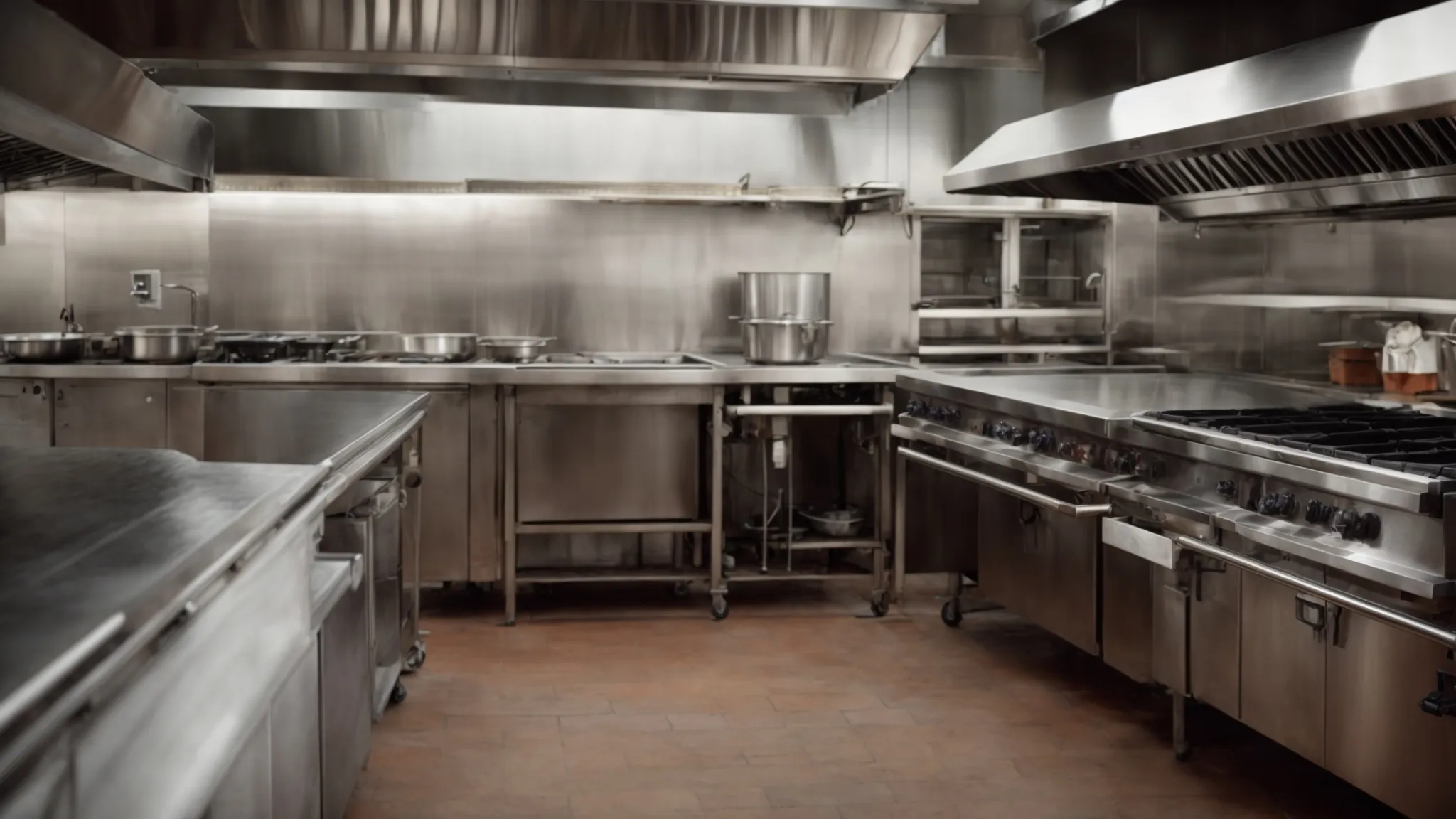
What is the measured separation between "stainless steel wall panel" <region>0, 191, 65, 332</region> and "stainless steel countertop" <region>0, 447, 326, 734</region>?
11.6 ft

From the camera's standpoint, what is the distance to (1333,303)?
4.59 m

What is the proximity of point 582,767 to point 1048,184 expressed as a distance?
2335 mm

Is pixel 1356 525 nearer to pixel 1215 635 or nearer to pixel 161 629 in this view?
pixel 1215 635

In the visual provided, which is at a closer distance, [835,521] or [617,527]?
[617,527]

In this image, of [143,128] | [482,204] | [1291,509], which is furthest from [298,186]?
[1291,509]

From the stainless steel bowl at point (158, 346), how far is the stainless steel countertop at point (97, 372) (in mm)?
76

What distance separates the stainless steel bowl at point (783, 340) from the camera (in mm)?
5215

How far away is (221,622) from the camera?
172cm

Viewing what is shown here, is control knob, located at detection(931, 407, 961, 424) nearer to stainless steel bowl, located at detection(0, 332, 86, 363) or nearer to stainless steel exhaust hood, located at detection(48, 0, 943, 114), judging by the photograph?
stainless steel exhaust hood, located at detection(48, 0, 943, 114)

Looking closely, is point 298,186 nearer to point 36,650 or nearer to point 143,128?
point 143,128

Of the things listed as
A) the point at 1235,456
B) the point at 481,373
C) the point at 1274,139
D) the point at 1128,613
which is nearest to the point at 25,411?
the point at 481,373

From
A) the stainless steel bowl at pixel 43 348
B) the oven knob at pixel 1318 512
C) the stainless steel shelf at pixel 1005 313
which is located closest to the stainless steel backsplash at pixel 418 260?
the stainless steel shelf at pixel 1005 313

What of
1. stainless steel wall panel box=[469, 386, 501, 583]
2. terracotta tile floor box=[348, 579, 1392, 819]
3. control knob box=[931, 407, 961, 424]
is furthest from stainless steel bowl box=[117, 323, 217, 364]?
control knob box=[931, 407, 961, 424]

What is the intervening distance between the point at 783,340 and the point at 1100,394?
4.33 feet
